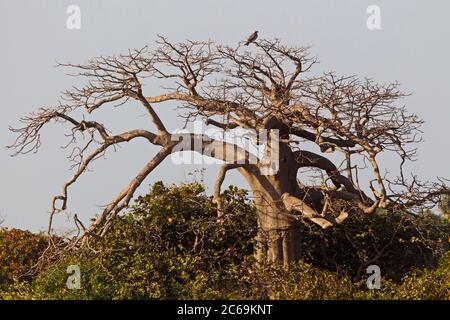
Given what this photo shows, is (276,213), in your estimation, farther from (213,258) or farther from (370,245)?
(370,245)

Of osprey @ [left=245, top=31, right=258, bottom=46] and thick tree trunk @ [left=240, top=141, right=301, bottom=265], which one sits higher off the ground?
osprey @ [left=245, top=31, right=258, bottom=46]

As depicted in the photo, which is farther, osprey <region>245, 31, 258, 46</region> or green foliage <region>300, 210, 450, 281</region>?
green foliage <region>300, 210, 450, 281</region>

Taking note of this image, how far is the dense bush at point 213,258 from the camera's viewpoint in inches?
649

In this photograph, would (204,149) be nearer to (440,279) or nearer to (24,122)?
(24,122)

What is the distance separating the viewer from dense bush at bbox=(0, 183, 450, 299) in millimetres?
16484

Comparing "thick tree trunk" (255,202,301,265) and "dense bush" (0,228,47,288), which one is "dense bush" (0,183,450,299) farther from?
"thick tree trunk" (255,202,301,265)

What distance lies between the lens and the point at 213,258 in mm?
19391

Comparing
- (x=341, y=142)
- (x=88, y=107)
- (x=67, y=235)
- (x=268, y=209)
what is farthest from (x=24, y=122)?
(x=341, y=142)

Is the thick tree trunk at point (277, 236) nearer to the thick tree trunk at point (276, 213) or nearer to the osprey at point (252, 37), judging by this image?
the thick tree trunk at point (276, 213)

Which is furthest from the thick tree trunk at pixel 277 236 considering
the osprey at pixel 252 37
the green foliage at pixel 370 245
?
the osprey at pixel 252 37

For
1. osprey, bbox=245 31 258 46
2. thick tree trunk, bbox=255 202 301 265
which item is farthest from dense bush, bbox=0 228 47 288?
osprey, bbox=245 31 258 46

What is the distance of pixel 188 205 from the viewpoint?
20.2 meters
